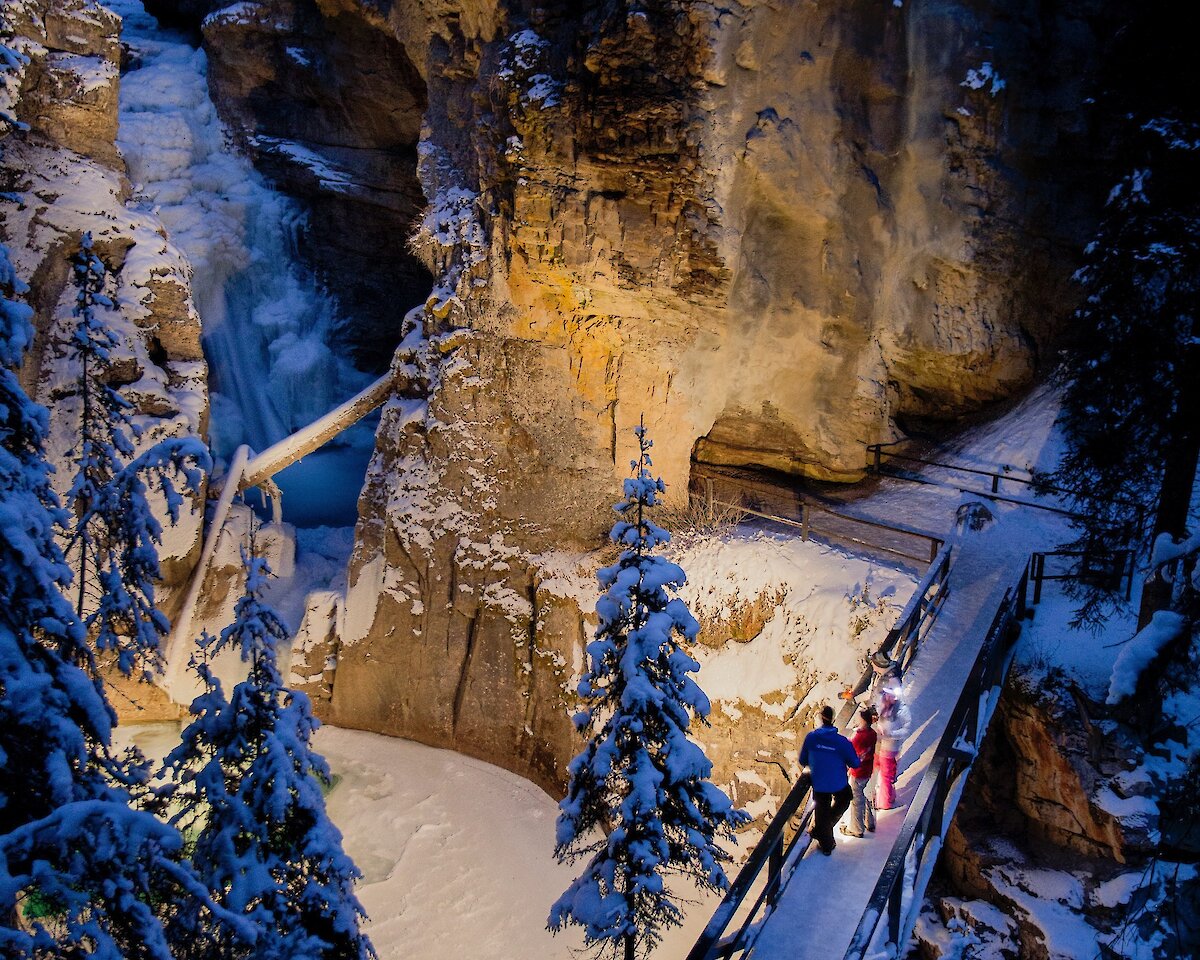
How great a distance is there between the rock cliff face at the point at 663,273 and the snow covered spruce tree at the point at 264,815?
8.72 metres

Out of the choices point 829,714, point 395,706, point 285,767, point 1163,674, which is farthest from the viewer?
point 395,706

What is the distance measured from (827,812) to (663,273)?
29.8 ft

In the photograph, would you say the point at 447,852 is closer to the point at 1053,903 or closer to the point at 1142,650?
the point at 1053,903

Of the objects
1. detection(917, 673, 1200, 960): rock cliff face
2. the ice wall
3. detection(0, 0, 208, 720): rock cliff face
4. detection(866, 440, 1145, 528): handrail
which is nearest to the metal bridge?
detection(866, 440, 1145, 528): handrail

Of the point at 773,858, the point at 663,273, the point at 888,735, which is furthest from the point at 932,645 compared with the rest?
the point at 663,273

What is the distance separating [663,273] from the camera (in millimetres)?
14805

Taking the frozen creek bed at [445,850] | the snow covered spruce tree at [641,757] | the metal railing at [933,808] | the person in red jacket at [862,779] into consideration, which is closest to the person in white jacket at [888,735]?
the person in red jacket at [862,779]

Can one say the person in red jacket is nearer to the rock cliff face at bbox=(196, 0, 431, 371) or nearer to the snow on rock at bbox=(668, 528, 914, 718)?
the snow on rock at bbox=(668, 528, 914, 718)

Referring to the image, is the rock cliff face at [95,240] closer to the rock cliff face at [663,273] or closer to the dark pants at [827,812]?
the rock cliff face at [663,273]

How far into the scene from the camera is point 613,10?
13820 millimetres

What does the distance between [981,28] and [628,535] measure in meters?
11.2

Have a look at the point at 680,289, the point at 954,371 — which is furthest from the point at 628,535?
the point at 954,371

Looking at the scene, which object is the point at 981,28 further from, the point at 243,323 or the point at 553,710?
the point at 243,323

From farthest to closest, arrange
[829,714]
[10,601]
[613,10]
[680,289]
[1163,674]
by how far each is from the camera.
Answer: [680,289] → [613,10] → [1163,674] → [829,714] → [10,601]
